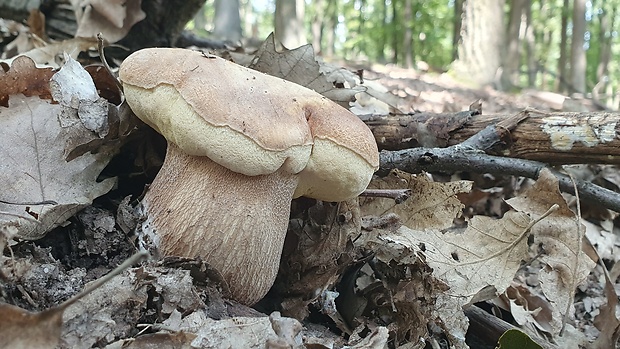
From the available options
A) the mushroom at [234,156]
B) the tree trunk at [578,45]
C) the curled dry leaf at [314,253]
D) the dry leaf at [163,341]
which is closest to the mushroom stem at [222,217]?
the mushroom at [234,156]

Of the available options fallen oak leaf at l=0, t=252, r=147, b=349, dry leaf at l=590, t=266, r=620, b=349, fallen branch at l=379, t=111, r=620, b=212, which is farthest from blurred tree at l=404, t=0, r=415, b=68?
fallen oak leaf at l=0, t=252, r=147, b=349

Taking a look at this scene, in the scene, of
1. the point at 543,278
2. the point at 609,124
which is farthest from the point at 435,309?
the point at 609,124

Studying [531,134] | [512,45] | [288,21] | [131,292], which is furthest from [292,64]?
[512,45]

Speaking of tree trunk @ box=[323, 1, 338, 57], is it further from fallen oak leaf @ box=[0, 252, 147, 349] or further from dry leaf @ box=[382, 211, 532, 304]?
fallen oak leaf @ box=[0, 252, 147, 349]

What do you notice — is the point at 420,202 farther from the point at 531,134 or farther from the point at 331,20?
the point at 331,20

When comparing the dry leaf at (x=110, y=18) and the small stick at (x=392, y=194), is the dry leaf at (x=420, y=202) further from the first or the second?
the dry leaf at (x=110, y=18)

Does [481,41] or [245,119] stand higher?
[245,119]
